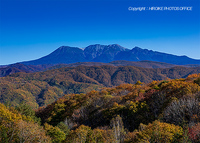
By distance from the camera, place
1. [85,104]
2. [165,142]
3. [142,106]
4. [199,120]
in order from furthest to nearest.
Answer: [85,104] → [142,106] → [199,120] → [165,142]

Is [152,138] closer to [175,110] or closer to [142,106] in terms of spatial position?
[175,110]

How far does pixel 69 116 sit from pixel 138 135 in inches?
1347

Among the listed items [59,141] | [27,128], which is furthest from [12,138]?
[59,141]

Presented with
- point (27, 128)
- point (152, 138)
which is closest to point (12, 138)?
point (27, 128)

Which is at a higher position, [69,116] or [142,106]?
[142,106]

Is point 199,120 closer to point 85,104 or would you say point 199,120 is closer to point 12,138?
point 12,138

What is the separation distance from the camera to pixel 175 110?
25625mm

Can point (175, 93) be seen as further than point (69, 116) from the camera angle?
No

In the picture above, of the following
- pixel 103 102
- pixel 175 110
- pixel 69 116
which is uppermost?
pixel 175 110

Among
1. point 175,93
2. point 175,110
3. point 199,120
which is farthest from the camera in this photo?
point 175,93

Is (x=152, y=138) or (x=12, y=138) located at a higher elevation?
(x=152, y=138)

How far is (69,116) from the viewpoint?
50156 mm

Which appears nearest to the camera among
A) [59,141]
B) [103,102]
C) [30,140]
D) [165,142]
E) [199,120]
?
[165,142]

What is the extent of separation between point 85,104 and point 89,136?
2863 cm
